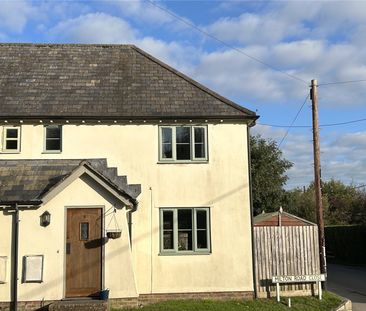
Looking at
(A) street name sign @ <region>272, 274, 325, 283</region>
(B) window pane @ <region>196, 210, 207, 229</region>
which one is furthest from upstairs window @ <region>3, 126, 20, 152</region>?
(A) street name sign @ <region>272, 274, 325, 283</region>

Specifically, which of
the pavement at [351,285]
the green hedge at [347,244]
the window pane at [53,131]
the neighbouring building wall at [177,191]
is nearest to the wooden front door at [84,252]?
the neighbouring building wall at [177,191]

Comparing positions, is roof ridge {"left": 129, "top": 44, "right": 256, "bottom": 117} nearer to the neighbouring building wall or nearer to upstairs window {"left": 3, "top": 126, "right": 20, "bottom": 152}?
the neighbouring building wall

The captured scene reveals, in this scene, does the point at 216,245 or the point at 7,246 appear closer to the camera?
the point at 7,246

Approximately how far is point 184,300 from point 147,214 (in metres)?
2.92

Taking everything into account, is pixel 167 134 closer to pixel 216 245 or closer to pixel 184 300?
pixel 216 245

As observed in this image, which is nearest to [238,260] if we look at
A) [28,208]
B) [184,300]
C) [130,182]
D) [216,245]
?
[216,245]

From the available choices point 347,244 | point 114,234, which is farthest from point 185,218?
point 347,244

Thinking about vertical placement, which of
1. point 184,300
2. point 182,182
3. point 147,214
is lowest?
point 184,300

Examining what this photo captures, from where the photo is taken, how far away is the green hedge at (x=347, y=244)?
111ft

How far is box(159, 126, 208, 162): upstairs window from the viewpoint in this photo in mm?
16688

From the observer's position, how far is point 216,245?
640 inches

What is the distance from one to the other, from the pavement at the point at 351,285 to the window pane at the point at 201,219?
5384mm

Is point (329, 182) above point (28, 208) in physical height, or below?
above

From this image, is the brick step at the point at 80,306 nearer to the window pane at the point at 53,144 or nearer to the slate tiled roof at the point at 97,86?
the window pane at the point at 53,144
